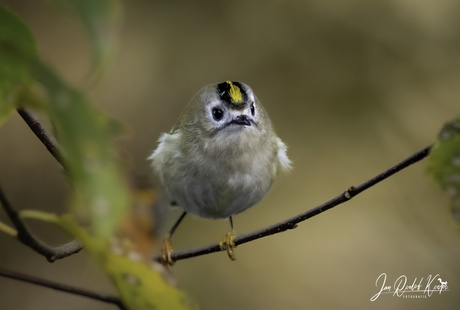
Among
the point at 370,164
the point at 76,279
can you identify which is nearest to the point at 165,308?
the point at 76,279

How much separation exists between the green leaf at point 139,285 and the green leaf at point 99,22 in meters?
0.16

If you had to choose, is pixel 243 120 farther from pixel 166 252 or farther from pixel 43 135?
pixel 43 135

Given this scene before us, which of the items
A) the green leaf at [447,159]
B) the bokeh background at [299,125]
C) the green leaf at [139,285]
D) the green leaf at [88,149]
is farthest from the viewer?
the bokeh background at [299,125]

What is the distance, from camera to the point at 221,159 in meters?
1.52

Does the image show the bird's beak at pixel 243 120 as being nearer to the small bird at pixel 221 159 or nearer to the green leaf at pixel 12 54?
the small bird at pixel 221 159

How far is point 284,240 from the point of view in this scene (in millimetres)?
2588

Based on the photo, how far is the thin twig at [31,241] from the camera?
0.48m

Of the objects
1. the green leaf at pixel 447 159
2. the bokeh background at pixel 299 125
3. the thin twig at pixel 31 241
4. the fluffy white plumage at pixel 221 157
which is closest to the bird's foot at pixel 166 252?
the fluffy white plumage at pixel 221 157

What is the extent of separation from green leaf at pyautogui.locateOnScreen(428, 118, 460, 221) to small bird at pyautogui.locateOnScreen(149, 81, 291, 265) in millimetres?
908

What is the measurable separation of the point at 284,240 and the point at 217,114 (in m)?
1.14

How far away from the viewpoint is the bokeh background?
7.93 feet

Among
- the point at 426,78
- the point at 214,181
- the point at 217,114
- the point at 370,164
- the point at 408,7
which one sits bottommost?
the point at 214,181

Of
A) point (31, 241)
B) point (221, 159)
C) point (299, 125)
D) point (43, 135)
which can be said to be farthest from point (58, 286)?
point (299, 125)

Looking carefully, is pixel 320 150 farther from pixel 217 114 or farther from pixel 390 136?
pixel 217 114
